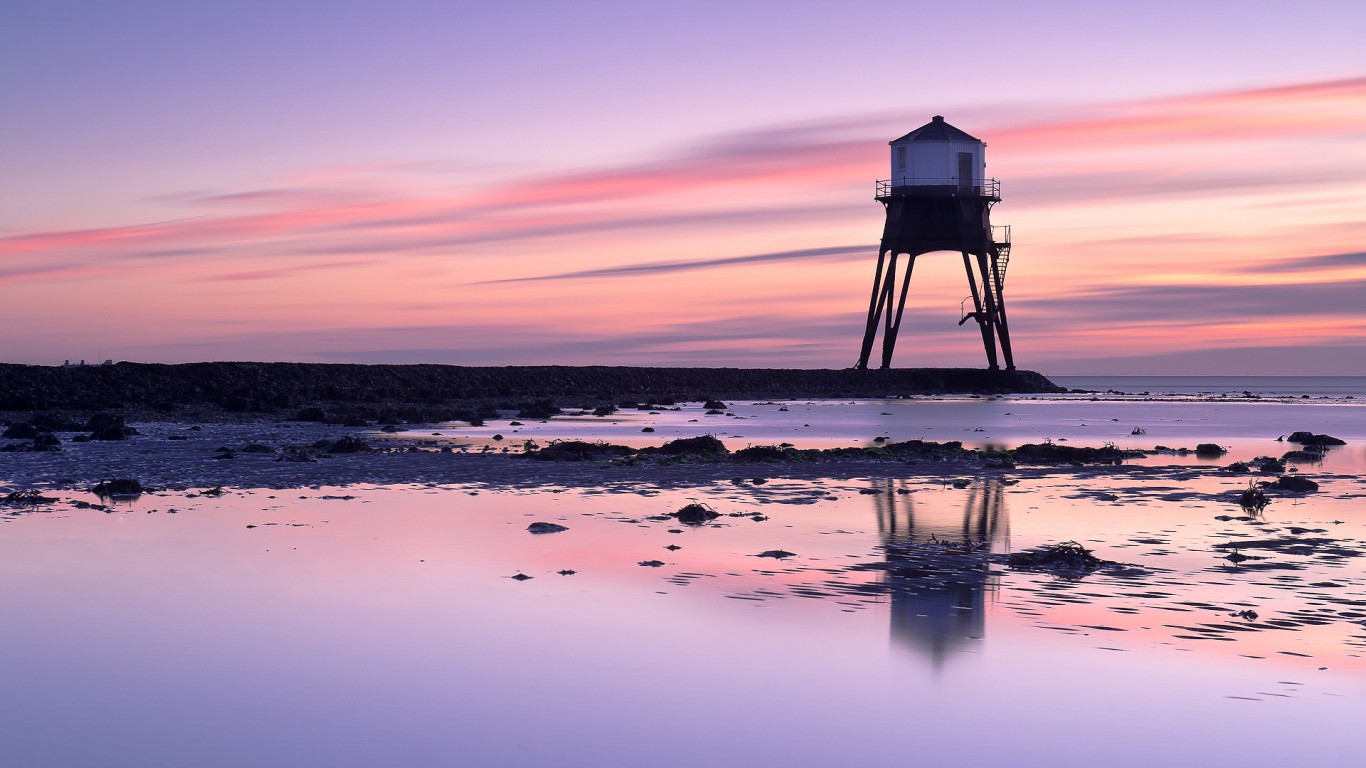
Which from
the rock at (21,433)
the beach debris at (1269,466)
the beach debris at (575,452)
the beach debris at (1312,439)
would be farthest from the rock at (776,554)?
the beach debris at (1312,439)

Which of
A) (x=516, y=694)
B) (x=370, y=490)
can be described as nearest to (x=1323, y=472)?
(x=370, y=490)

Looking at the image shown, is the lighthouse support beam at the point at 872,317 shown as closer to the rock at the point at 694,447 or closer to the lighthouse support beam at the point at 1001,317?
the lighthouse support beam at the point at 1001,317

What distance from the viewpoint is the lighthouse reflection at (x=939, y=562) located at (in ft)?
33.3

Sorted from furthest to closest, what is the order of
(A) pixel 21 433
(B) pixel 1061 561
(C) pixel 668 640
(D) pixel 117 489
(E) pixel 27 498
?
(A) pixel 21 433
(D) pixel 117 489
(E) pixel 27 498
(B) pixel 1061 561
(C) pixel 668 640

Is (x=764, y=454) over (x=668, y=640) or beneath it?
over

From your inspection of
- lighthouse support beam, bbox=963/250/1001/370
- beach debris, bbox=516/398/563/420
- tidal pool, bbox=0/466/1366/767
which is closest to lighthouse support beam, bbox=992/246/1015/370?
lighthouse support beam, bbox=963/250/1001/370

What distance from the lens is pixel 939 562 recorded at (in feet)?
44.6

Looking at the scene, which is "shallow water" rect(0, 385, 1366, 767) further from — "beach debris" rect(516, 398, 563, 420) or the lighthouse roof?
the lighthouse roof

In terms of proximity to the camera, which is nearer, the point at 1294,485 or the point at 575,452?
the point at 1294,485

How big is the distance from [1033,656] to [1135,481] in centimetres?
1541

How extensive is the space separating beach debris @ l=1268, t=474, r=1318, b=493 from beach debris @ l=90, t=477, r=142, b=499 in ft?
61.2

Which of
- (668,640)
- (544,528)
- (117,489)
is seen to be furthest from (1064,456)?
(668,640)

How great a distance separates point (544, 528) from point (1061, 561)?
6247mm

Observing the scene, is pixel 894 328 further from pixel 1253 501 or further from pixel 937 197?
pixel 1253 501
